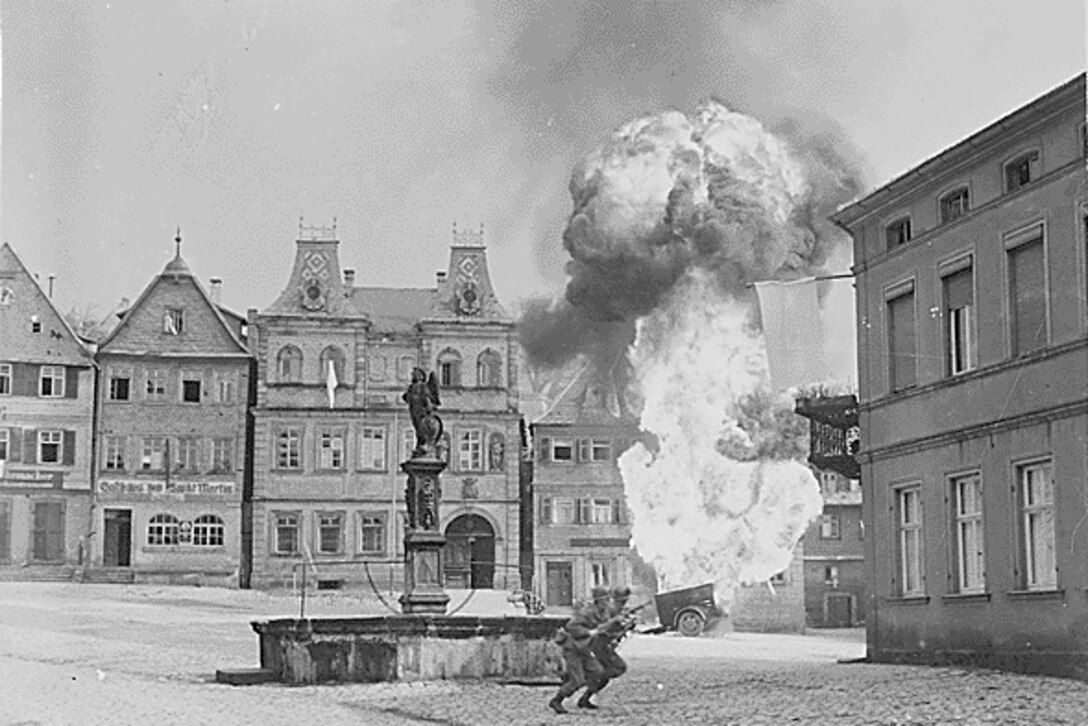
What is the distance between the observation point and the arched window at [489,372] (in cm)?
1542

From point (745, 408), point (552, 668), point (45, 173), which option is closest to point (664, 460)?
point (745, 408)

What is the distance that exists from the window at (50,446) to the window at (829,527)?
286 inches

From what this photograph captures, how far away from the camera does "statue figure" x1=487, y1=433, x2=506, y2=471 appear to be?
51.3 feet

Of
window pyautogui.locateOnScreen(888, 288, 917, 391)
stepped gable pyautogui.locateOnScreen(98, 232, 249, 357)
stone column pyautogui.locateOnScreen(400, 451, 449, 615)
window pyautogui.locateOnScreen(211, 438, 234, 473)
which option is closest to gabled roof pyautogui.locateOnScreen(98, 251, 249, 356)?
stepped gable pyautogui.locateOnScreen(98, 232, 249, 357)

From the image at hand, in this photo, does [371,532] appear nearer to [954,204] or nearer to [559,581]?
[559,581]

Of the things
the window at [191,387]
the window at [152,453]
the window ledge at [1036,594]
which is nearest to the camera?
the window ledge at [1036,594]

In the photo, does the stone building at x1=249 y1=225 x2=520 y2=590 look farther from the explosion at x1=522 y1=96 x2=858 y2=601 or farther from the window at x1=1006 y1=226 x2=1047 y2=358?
the window at x1=1006 y1=226 x2=1047 y2=358

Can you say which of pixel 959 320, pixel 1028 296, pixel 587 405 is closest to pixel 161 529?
pixel 587 405

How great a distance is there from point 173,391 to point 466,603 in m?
5.11

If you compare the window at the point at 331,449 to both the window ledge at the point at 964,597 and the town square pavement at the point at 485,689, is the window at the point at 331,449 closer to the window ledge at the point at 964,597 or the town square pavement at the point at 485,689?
the town square pavement at the point at 485,689

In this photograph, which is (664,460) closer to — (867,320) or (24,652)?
(867,320)

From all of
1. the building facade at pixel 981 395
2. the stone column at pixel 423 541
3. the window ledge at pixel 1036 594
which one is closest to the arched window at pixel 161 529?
the stone column at pixel 423 541

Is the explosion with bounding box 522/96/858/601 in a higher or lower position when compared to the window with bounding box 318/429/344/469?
higher

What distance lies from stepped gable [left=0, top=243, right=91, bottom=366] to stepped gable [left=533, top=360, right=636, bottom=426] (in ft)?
12.7
